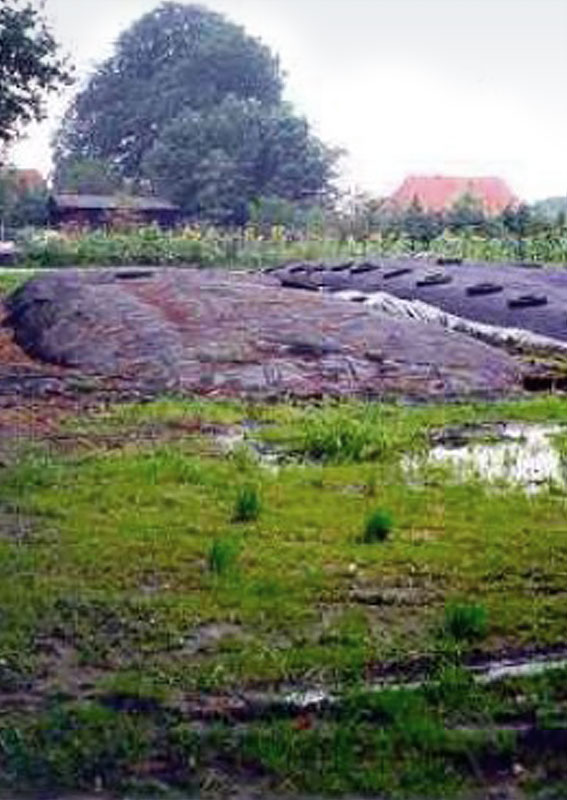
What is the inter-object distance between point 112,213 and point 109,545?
138 ft

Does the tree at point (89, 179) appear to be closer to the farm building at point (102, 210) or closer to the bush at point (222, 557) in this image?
the farm building at point (102, 210)

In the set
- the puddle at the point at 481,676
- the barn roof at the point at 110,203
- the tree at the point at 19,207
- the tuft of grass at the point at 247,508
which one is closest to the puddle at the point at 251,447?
the tuft of grass at the point at 247,508

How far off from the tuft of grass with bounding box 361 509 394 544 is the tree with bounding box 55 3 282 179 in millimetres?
52478

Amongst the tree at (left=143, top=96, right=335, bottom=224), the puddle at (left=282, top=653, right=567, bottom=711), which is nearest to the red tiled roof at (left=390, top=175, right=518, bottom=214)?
the tree at (left=143, top=96, right=335, bottom=224)

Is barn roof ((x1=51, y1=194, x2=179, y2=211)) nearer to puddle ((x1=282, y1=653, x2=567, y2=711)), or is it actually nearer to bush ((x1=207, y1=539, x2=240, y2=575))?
bush ((x1=207, y1=539, x2=240, y2=575))

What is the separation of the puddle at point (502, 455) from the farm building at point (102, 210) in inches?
1534

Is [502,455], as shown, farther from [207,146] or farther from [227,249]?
[207,146]

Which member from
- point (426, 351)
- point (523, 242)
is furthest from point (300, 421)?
point (523, 242)

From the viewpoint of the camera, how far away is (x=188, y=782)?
3.52 meters

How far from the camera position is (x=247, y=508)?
628cm

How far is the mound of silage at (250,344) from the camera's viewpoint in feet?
37.7

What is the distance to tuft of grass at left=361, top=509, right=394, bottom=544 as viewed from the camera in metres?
5.93

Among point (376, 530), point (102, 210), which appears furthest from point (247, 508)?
point (102, 210)

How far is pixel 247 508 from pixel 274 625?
1.63 m
